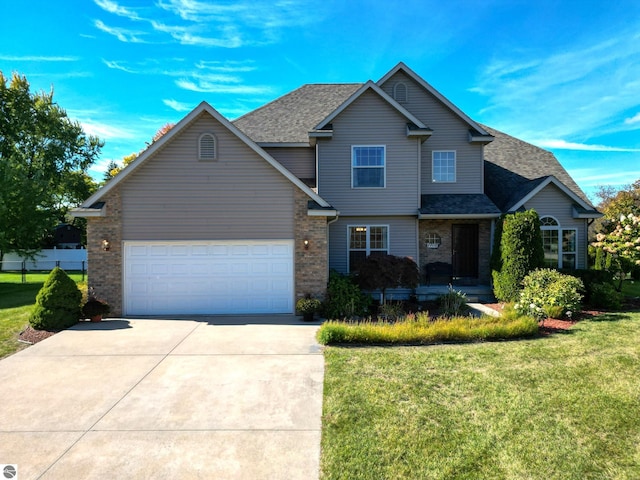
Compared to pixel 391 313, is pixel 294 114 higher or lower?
higher

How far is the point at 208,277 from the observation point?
10523 mm

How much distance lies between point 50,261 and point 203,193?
27.9 m

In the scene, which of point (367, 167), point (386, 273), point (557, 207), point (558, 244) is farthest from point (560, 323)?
point (367, 167)

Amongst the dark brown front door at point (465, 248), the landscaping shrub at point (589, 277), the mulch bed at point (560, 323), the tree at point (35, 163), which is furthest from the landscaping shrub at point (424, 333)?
the tree at point (35, 163)

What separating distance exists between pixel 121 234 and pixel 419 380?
948cm

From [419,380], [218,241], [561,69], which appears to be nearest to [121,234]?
[218,241]

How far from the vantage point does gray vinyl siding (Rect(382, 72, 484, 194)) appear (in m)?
13.9

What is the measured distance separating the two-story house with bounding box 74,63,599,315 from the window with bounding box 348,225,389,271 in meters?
0.04

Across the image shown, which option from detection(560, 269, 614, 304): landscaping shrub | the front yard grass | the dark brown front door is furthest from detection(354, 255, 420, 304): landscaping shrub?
detection(560, 269, 614, 304): landscaping shrub

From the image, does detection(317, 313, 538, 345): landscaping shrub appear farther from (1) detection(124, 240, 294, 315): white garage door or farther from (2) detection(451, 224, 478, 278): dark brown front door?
(2) detection(451, 224, 478, 278): dark brown front door

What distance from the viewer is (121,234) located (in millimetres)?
10352

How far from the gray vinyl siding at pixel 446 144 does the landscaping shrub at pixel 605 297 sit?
530 cm

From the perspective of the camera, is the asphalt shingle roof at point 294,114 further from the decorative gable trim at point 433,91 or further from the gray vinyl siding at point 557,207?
the gray vinyl siding at point 557,207

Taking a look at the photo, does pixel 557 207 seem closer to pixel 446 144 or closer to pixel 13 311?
pixel 446 144
